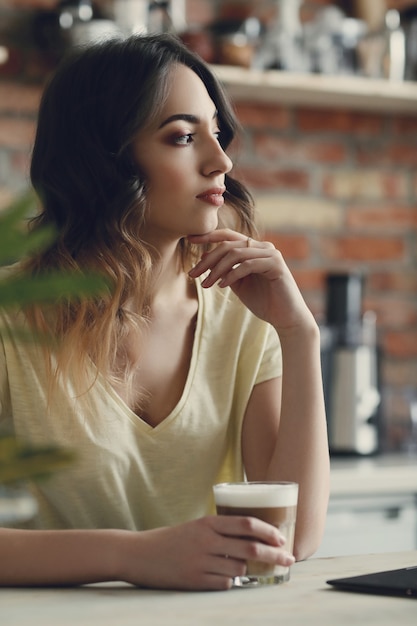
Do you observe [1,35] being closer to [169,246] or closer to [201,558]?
[169,246]

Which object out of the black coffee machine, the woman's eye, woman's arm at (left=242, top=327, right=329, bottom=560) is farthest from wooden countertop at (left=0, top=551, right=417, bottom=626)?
the black coffee machine

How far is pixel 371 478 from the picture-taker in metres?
2.22

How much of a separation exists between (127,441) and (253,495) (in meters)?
0.46

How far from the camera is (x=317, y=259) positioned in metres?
2.88

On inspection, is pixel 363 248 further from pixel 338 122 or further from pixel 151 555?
pixel 151 555

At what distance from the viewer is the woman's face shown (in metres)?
1.47

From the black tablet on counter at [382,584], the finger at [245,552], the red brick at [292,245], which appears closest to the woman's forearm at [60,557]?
the finger at [245,552]

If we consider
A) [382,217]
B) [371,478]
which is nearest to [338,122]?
[382,217]

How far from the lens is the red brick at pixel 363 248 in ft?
9.55

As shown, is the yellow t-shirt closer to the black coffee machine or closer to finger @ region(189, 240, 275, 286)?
finger @ region(189, 240, 275, 286)

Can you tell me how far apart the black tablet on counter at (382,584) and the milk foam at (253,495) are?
0.10 m

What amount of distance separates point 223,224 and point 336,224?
122cm

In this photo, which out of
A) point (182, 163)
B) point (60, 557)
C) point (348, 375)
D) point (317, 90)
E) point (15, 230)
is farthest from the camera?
point (317, 90)

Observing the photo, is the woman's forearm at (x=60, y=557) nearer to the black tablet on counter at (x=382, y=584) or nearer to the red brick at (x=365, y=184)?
the black tablet on counter at (x=382, y=584)
